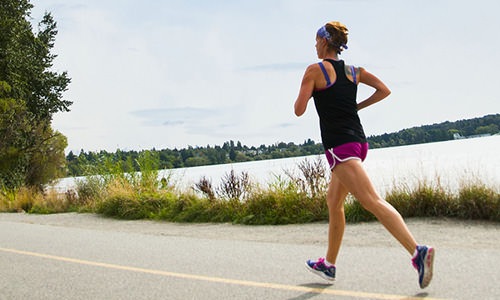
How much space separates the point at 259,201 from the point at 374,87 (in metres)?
6.63

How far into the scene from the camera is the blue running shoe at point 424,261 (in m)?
4.30

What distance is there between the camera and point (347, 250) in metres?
6.95

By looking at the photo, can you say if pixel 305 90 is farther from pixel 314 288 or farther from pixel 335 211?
pixel 314 288

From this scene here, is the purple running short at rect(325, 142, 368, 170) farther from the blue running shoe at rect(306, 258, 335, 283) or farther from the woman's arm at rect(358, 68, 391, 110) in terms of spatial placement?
the blue running shoe at rect(306, 258, 335, 283)

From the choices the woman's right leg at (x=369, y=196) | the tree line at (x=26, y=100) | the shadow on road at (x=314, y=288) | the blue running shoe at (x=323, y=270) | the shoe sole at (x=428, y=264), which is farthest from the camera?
the tree line at (x=26, y=100)

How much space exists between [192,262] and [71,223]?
722 cm

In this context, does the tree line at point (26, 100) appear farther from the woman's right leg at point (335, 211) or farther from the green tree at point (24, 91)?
the woman's right leg at point (335, 211)

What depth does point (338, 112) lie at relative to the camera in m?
4.63

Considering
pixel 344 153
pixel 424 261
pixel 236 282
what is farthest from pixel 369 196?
pixel 236 282

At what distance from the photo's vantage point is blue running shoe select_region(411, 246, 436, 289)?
430cm

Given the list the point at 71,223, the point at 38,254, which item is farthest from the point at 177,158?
the point at 38,254

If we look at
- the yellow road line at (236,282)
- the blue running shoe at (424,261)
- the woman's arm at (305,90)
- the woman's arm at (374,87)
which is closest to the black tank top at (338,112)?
the woman's arm at (305,90)

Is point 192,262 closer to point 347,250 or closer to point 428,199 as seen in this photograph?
point 347,250

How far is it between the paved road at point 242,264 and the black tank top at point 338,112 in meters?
1.34
